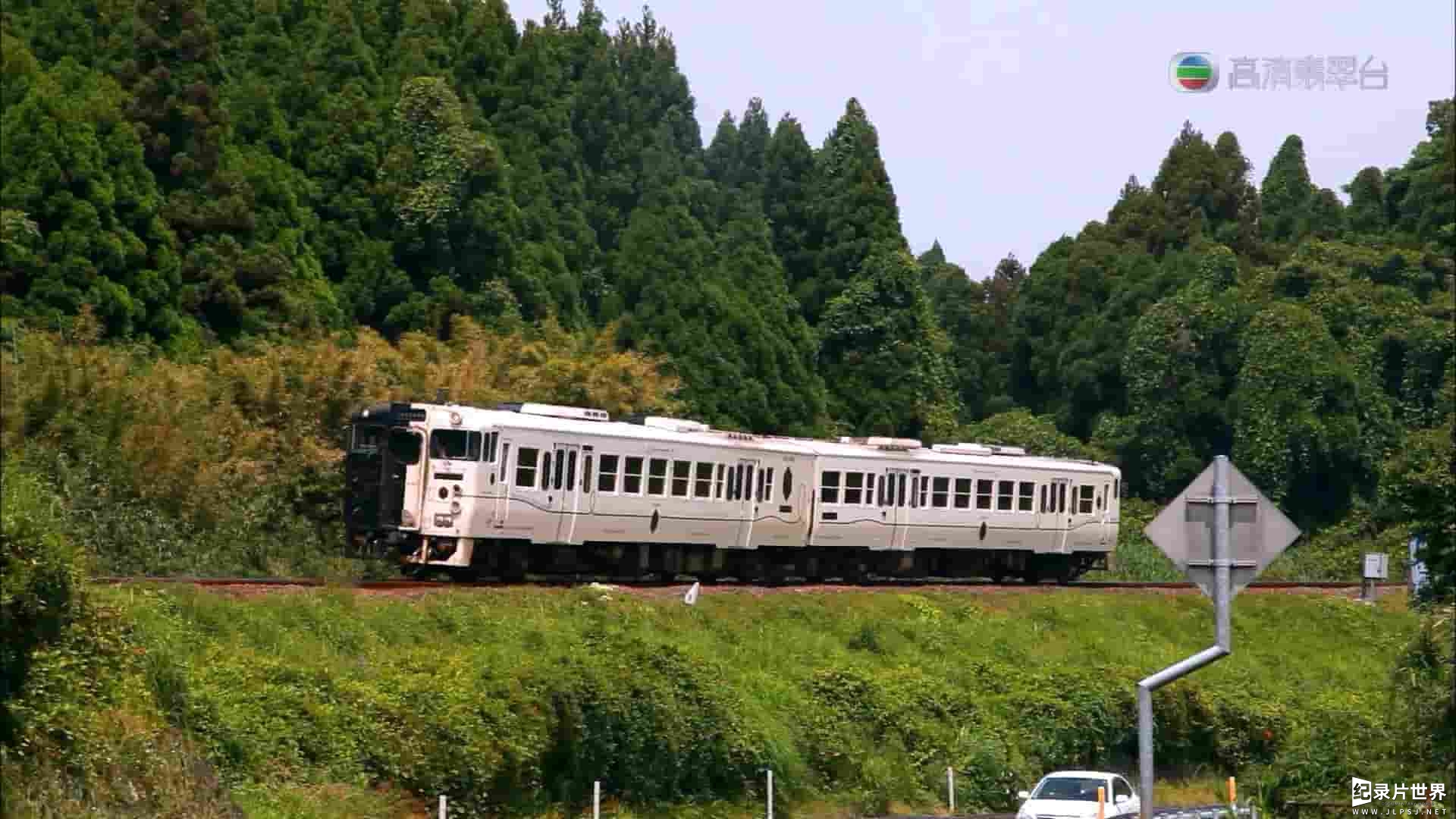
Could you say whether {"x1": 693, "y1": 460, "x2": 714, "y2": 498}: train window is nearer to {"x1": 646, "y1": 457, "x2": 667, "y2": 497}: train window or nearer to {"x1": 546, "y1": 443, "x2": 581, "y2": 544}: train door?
{"x1": 646, "y1": 457, "x2": 667, "y2": 497}: train window

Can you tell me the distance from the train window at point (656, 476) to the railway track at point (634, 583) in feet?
4.42

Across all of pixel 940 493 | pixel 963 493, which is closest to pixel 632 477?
pixel 940 493

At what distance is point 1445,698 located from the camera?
15172mm

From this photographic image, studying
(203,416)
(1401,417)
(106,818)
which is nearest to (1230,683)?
(203,416)

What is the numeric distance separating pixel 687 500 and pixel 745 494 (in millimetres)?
1483

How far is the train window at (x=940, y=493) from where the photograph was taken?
3653 cm

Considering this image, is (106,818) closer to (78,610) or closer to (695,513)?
(78,610)

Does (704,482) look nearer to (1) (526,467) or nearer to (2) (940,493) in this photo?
(1) (526,467)

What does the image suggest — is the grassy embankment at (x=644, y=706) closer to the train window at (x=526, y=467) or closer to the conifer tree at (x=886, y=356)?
the train window at (x=526, y=467)

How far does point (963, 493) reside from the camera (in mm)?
37062

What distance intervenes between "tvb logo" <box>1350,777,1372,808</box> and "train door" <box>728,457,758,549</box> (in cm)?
1661

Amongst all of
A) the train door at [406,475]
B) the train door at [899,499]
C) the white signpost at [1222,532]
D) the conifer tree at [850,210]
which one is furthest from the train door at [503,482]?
the conifer tree at [850,210]

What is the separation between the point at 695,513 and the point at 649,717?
874 cm

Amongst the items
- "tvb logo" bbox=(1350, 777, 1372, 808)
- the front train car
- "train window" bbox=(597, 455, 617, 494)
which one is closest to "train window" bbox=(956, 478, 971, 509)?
"train window" bbox=(597, 455, 617, 494)
